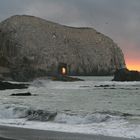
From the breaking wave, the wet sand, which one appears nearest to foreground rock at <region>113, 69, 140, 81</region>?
the breaking wave

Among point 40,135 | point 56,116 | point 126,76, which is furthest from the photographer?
point 126,76

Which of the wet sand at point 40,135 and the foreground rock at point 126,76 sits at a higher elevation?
the foreground rock at point 126,76

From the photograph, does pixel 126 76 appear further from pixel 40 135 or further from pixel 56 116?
pixel 40 135

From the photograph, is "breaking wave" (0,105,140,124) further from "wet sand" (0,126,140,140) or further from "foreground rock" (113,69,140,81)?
"foreground rock" (113,69,140,81)

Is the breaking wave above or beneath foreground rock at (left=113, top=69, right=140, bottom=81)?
beneath

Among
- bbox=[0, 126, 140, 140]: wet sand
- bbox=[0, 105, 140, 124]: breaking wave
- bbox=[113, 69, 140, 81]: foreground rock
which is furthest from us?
bbox=[113, 69, 140, 81]: foreground rock

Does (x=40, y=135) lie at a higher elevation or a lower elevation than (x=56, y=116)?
lower

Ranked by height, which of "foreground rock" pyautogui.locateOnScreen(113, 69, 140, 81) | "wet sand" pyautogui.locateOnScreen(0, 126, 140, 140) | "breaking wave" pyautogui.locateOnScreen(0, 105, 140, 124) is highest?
"foreground rock" pyautogui.locateOnScreen(113, 69, 140, 81)

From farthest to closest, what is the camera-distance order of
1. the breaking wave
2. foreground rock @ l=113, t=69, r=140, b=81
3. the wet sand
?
1. foreground rock @ l=113, t=69, r=140, b=81
2. the breaking wave
3. the wet sand

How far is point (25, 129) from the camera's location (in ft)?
71.5

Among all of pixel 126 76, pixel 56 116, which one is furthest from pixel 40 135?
pixel 126 76

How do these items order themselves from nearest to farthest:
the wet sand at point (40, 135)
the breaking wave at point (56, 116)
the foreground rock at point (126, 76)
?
the wet sand at point (40, 135)
the breaking wave at point (56, 116)
the foreground rock at point (126, 76)

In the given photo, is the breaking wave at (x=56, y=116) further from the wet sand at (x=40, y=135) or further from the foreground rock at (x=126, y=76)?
the foreground rock at (x=126, y=76)

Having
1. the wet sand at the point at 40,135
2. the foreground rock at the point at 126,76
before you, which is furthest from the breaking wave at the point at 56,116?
the foreground rock at the point at 126,76
